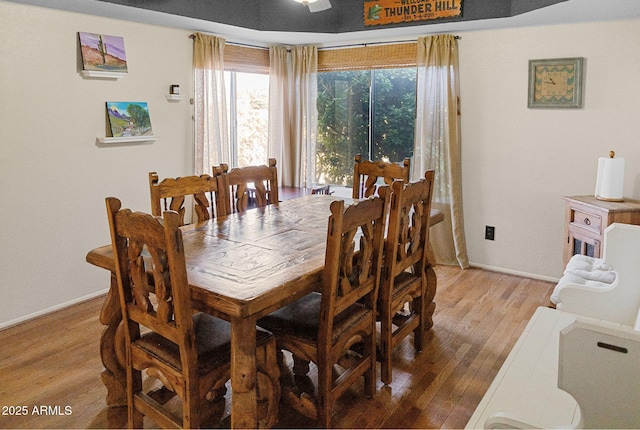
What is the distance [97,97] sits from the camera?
3.66m

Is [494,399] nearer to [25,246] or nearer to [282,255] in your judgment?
[282,255]

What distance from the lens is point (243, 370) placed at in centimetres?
184

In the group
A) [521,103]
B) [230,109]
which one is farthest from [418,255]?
[230,109]

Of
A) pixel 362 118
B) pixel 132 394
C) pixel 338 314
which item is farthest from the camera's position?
pixel 362 118

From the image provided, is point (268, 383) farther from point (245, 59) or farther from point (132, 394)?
point (245, 59)

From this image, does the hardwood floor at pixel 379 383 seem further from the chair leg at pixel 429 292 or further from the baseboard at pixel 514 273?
the baseboard at pixel 514 273

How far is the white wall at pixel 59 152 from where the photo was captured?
10.6 ft

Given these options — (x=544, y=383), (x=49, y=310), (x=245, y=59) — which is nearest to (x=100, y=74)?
(x=245, y=59)

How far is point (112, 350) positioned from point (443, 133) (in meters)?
3.25

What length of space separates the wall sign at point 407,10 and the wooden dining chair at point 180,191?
2.18 meters

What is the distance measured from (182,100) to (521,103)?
9.43 feet

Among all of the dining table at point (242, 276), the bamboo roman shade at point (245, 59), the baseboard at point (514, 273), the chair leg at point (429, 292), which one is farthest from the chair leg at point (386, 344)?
the bamboo roman shade at point (245, 59)

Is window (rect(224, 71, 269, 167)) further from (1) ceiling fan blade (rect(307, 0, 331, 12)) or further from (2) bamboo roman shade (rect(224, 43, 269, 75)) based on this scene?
(1) ceiling fan blade (rect(307, 0, 331, 12))

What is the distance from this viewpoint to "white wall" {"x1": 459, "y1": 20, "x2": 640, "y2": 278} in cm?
374
